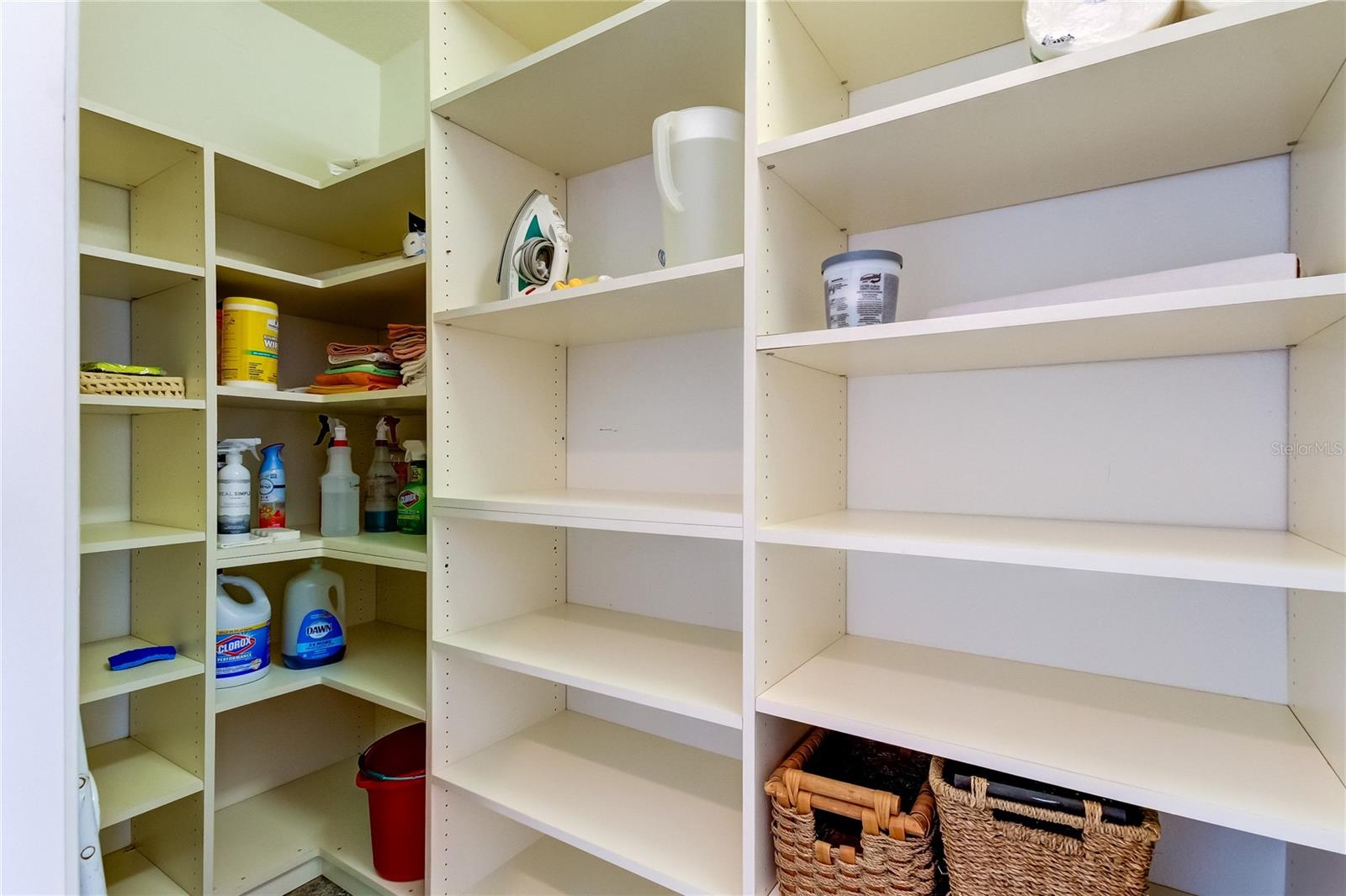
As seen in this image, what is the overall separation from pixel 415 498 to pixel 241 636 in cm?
52

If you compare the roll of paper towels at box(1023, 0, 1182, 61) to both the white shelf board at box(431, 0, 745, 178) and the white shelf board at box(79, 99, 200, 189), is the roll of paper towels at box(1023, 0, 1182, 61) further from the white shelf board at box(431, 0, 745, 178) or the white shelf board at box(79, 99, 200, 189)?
the white shelf board at box(79, 99, 200, 189)

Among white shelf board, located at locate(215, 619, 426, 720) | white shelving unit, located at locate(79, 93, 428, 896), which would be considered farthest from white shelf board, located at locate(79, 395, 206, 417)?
white shelf board, located at locate(215, 619, 426, 720)

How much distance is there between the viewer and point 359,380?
1.67 meters

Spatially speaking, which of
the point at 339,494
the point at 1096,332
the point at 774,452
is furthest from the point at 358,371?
the point at 1096,332

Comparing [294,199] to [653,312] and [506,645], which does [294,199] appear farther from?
[506,645]

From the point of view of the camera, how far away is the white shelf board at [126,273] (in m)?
1.35

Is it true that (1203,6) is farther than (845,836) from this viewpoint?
No

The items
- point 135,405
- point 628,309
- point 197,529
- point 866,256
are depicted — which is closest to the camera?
point 866,256

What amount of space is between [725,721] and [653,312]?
778mm

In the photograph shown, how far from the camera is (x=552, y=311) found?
1.27 m

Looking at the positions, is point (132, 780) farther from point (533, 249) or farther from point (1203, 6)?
point (1203, 6)

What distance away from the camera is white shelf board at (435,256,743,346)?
1.06 meters

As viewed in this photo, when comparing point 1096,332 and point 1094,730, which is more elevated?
point 1096,332

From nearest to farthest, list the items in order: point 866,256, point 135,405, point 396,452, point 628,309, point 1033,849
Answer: point 1033,849, point 866,256, point 628,309, point 135,405, point 396,452
